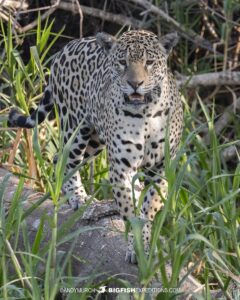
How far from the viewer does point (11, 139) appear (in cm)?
794

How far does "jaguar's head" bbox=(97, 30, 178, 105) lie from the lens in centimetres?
585

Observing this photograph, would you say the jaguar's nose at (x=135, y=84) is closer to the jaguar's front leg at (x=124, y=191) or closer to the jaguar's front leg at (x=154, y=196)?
the jaguar's front leg at (x=124, y=191)

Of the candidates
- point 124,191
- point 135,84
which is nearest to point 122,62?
point 135,84

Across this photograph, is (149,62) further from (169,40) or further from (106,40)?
(106,40)

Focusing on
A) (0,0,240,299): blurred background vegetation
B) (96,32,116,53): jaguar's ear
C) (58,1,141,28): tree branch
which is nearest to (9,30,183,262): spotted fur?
(96,32,116,53): jaguar's ear

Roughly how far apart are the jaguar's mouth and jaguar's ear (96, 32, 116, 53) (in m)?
0.45

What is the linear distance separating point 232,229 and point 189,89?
13.9ft

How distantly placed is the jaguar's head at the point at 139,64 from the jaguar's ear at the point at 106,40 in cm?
2

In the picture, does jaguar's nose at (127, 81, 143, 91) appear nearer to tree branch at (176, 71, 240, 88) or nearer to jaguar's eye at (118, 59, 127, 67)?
jaguar's eye at (118, 59, 127, 67)

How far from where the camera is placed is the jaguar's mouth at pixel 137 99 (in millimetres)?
5848

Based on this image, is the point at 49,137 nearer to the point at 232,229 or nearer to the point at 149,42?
the point at 149,42

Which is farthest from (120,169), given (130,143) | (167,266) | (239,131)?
(239,131)

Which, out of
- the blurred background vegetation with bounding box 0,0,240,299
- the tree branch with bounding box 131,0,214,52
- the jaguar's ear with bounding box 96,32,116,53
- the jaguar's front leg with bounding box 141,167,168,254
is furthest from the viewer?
the tree branch with bounding box 131,0,214,52

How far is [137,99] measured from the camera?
5848mm
